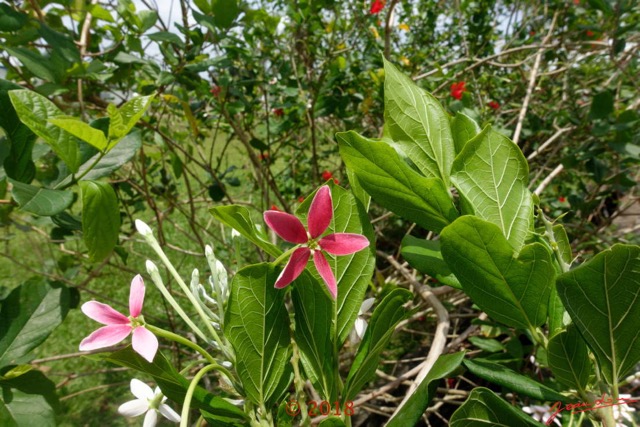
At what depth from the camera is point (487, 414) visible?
1.51 ft

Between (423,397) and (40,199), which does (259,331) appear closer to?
(423,397)

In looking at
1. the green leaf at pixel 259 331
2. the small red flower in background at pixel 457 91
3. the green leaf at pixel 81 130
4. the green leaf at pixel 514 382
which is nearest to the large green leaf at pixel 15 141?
the green leaf at pixel 81 130

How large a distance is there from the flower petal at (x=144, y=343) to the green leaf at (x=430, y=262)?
0.30 m

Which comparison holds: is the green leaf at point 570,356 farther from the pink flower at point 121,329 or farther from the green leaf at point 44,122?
the green leaf at point 44,122

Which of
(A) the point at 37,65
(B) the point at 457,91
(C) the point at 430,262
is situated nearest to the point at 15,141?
(A) the point at 37,65

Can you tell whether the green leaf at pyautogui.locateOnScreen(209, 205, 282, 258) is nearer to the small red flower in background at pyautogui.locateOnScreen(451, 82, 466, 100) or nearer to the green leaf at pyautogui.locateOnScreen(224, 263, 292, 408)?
the green leaf at pyautogui.locateOnScreen(224, 263, 292, 408)

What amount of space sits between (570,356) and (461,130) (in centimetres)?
27

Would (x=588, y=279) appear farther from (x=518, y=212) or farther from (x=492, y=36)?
(x=492, y=36)

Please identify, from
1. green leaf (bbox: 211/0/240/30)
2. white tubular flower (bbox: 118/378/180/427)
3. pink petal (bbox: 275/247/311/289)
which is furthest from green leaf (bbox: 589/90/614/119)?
white tubular flower (bbox: 118/378/180/427)

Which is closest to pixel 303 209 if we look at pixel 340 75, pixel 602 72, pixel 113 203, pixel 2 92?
pixel 113 203

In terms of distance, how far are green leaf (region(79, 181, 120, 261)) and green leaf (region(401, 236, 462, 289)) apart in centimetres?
45

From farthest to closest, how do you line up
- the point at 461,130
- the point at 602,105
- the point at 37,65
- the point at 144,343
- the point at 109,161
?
the point at 602,105, the point at 37,65, the point at 109,161, the point at 461,130, the point at 144,343

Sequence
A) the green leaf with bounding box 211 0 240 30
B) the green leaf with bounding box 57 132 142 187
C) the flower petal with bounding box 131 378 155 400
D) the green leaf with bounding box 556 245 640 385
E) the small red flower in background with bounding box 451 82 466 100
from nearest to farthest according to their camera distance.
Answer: the green leaf with bounding box 556 245 640 385, the flower petal with bounding box 131 378 155 400, the green leaf with bounding box 57 132 142 187, the green leaf with bounding box 211 0 240 30, the small red flower in background with bounding box 451 82 466 100

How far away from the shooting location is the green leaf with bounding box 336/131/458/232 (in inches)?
18.5
